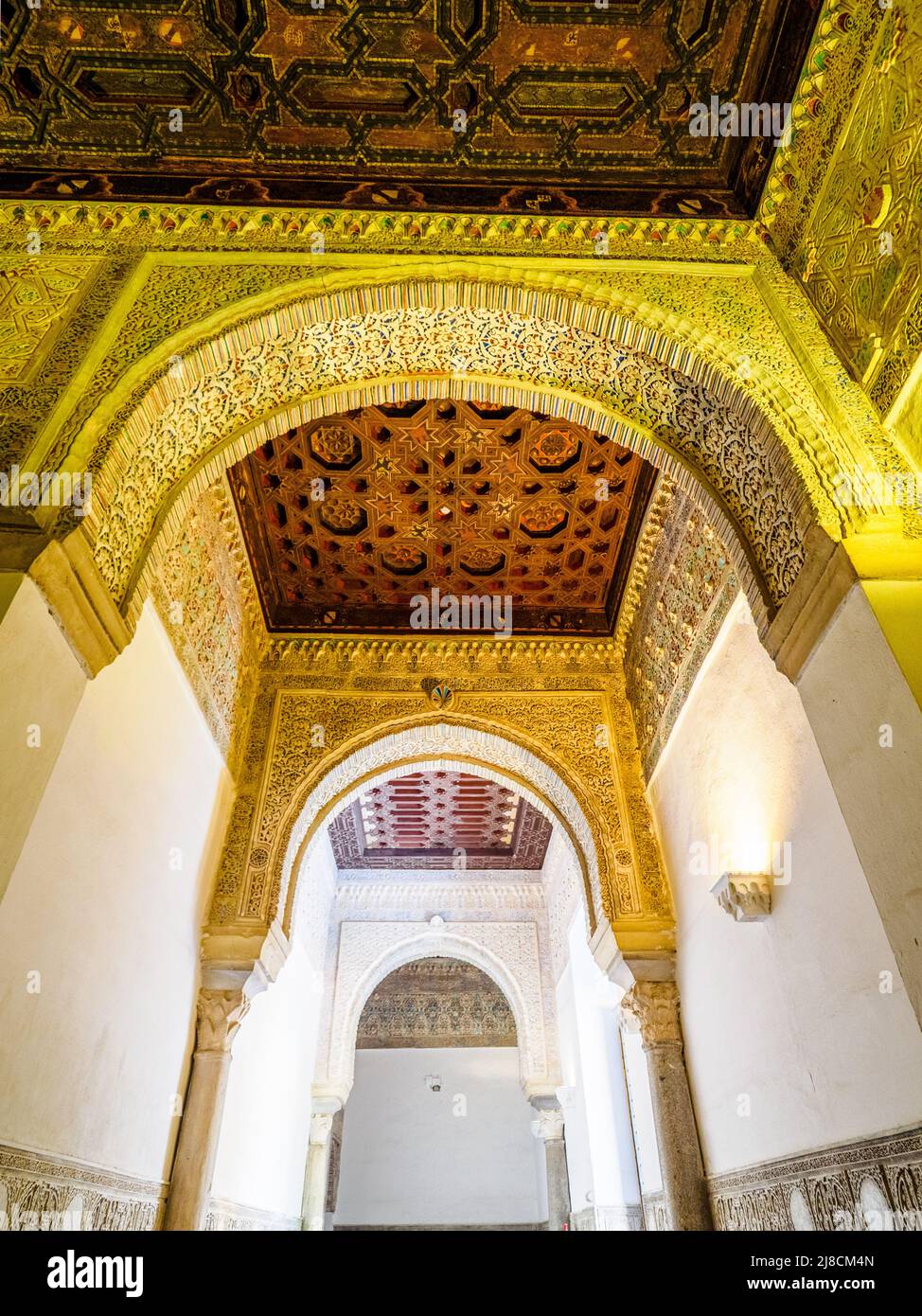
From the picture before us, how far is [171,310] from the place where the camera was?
9.27ft

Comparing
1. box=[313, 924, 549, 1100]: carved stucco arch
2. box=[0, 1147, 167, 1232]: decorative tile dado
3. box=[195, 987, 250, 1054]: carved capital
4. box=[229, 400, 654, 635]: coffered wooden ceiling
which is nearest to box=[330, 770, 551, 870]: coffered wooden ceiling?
box=[313, 924, 549, 1100]: carved stucco arch

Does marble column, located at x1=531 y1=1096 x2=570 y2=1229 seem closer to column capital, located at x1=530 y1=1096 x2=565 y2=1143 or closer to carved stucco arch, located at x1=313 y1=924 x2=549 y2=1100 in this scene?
column capital, located at x1=530 y1=1096 x2=565 y2=1143

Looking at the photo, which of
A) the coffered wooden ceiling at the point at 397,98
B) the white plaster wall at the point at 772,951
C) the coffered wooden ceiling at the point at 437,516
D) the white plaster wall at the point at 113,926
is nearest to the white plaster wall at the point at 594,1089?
the white plaster wall at the point at 772,951

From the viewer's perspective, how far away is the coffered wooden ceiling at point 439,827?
7.24m

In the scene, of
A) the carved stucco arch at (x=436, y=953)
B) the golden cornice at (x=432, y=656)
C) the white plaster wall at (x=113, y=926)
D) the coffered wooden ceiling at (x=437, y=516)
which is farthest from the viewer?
the carved stucco arch at (x=436, y=953)

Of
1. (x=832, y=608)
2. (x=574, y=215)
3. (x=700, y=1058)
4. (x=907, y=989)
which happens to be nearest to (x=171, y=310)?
(x=574, y=215)

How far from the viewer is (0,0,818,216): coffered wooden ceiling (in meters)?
2.71

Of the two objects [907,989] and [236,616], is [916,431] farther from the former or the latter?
[236,616]

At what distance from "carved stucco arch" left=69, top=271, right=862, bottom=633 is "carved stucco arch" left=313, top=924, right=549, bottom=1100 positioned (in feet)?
21.0

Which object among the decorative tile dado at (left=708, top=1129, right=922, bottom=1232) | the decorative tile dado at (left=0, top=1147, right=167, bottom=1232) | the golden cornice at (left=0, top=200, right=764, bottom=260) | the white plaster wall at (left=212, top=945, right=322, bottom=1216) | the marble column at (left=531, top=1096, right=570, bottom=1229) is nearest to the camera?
the decorative tile dado at (left=708, top=1129, right=922, bottom=1232)

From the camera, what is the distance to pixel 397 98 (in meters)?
2.95

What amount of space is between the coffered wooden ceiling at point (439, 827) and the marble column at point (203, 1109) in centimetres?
293

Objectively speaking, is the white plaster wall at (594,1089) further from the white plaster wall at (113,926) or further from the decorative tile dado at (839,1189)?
the white plaster wall at (113,926)

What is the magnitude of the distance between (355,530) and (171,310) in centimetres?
195
